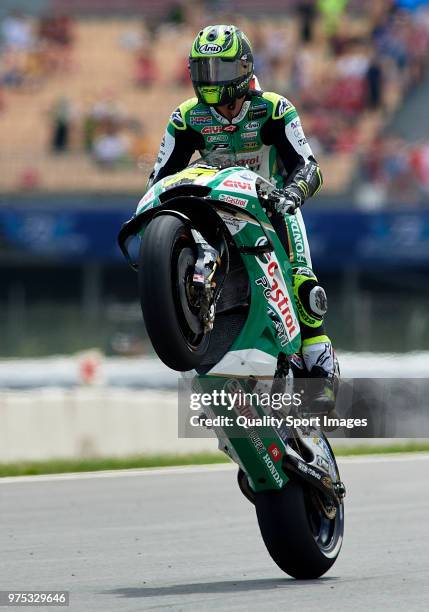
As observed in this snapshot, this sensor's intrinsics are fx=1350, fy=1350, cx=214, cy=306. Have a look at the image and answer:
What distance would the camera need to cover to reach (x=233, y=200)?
5570 mm

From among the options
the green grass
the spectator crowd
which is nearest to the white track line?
the green grass

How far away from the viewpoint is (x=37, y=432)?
10961 millimetres

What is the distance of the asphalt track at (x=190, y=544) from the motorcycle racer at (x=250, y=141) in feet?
2.93

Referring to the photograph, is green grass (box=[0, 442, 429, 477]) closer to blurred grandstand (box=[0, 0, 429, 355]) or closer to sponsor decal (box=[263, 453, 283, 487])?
blurred grandstand (box=[0, 0, 429, 355])

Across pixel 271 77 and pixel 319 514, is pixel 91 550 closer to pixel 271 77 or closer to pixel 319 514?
pixel 319 514

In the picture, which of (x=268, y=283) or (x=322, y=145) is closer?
(x=268, y=283)

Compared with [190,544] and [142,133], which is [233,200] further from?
[142,133]

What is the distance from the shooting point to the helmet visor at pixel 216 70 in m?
5.88

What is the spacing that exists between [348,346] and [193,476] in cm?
685

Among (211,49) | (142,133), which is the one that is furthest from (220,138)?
(142,133)

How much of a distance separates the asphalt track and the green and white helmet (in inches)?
83.6

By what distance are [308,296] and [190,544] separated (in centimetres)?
166

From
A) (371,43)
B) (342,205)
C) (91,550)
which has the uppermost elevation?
(371,43)

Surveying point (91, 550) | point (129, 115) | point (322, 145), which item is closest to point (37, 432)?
point (91, 550)
